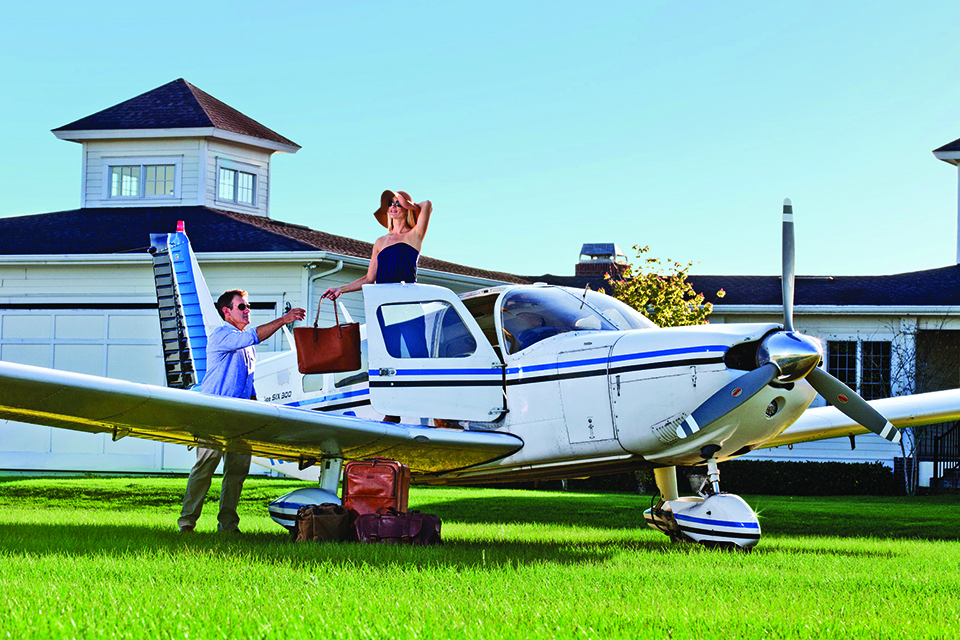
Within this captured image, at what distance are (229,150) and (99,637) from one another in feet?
69.3

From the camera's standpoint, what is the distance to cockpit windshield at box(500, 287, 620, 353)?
27.9 feet

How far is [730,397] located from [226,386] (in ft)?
14.1

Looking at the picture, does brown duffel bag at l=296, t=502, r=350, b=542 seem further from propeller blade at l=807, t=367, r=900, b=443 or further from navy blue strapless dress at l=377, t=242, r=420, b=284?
propeller blade at l=807, t=367, r=900, b=443

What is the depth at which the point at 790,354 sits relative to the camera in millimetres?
7410

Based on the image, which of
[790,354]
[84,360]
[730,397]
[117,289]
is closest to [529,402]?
[730,397]

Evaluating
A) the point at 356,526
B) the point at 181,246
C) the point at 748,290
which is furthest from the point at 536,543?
the point at 748,290

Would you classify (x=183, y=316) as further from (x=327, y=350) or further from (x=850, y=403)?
(x=850, y=403)

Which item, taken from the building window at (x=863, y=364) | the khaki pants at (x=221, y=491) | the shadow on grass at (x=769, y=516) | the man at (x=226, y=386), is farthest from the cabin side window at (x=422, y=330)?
the building window at (x=863, y=364)

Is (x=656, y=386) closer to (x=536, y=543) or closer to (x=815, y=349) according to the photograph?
(x=815, y=349)

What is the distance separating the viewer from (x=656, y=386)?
7.76m

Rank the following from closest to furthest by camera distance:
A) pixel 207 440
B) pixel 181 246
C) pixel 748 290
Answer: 1. pixel 207 440
2. pixel 181 246
3. pixel 748 290

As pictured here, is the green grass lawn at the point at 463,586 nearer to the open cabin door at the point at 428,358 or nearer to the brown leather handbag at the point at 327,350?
the open cabin door at the point at 428,358

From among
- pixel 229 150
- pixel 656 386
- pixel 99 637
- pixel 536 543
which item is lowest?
pixel 536 543

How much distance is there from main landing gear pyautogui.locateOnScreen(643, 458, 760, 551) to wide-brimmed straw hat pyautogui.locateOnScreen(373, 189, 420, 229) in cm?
321
